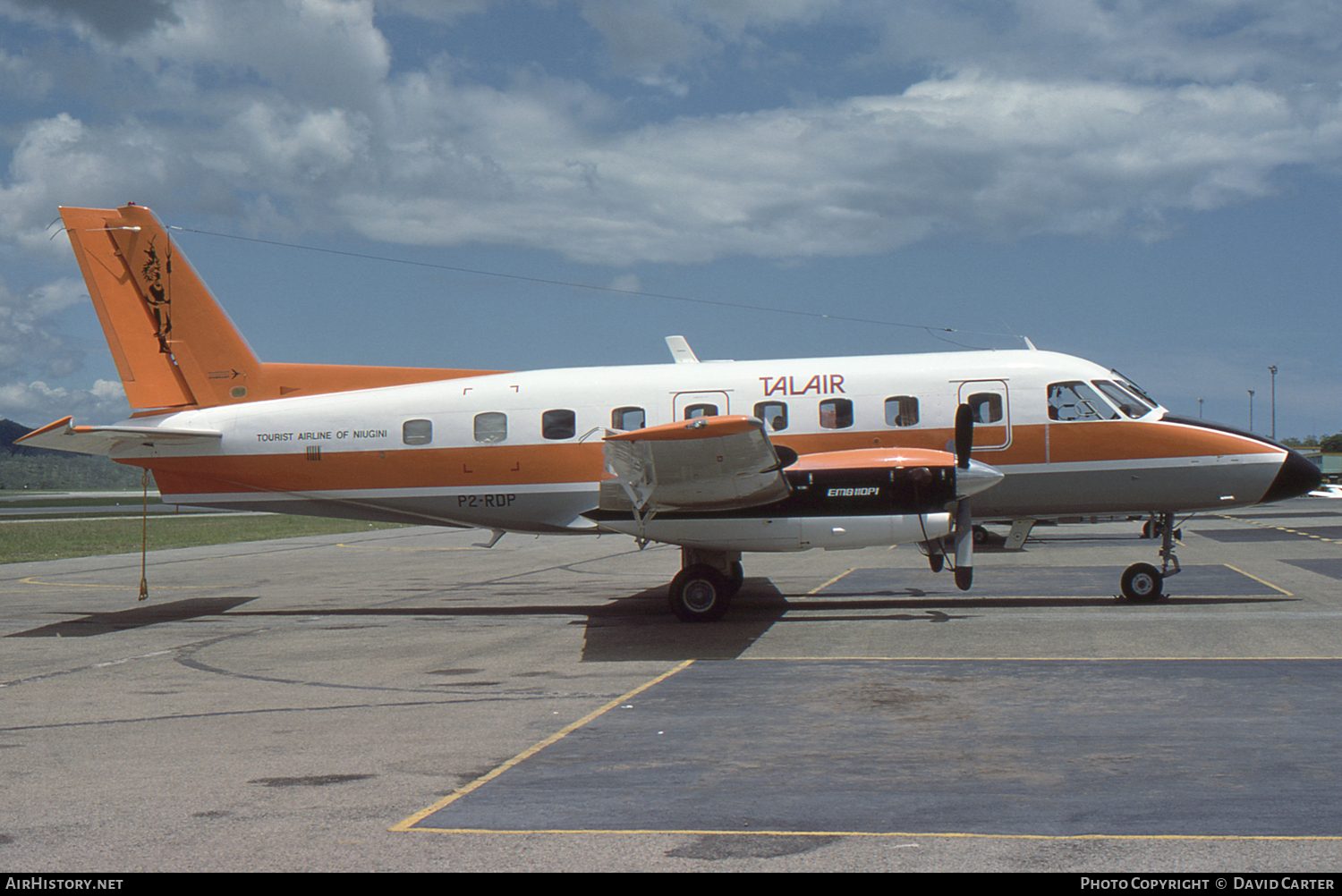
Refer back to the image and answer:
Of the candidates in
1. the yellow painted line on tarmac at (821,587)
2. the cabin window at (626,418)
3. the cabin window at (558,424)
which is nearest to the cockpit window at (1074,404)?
the yellow painted line on tarmac at (821,587)

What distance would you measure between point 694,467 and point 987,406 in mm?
5219

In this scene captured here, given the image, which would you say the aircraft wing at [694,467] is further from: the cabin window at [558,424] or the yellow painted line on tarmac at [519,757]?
the yellow painted line on tarmac at [519,757]

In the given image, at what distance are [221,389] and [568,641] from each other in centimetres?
831

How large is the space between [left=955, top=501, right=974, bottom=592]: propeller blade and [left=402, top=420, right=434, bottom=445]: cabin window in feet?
27.1

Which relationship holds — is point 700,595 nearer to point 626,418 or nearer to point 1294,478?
point 626,418

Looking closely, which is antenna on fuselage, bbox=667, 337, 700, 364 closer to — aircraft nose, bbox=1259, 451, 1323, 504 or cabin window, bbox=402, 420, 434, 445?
cabin window, bbox=402, 420, 434, 445

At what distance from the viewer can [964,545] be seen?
14.7 m

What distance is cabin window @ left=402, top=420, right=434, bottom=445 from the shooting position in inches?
665

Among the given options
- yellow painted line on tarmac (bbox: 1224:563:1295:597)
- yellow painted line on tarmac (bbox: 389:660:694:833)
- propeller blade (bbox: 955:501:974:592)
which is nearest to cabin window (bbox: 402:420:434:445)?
yellow painted line on tarmac (bbox: 389:660:694:833)

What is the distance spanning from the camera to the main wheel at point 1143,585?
16.4 meters

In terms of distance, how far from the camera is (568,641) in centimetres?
1388

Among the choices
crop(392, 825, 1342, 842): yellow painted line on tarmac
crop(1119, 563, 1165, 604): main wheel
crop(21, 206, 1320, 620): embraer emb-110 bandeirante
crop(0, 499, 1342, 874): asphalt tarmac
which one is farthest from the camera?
crop(1119, 563, 1165, 604): main wheel
